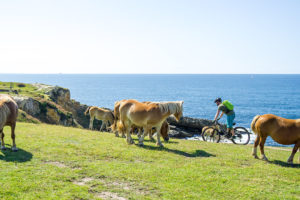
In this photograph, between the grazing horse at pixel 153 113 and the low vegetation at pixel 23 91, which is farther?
the low vegetation at pixel 23 91

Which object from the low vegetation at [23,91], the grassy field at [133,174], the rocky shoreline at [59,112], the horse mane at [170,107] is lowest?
the rocky shoreline at [59,112]

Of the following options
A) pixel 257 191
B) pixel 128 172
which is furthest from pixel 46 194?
pixel 257 191

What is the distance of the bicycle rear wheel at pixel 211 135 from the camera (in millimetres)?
19495

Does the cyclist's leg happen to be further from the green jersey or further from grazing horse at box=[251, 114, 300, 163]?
grazing horse at box=[251, 114, 300, 163]

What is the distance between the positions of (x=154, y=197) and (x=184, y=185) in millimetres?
1419

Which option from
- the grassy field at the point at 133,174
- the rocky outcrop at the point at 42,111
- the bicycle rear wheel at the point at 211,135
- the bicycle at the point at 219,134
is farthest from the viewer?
the rocky outcrop at the point at 42,111

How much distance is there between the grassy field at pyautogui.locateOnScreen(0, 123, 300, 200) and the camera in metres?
7.94

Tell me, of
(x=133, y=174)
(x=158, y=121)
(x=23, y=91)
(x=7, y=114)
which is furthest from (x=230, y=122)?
(x=23, y=91)

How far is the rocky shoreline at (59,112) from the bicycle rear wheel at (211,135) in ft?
48.6

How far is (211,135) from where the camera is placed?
19.9m

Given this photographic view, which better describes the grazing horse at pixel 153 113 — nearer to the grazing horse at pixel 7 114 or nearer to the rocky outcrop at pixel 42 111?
the grazing horse at pixel 7 114

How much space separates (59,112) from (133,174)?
81.2ft

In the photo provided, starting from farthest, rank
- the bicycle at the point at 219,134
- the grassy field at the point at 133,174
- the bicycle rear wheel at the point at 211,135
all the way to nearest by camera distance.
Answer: the bicycle rear wheel at the point at 211,135 → the bicycle at the point at 219,134 → the grassy field at the point at 133,174

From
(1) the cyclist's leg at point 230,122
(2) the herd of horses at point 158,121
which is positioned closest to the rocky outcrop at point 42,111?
(2) the herd of horses at point 158,121
